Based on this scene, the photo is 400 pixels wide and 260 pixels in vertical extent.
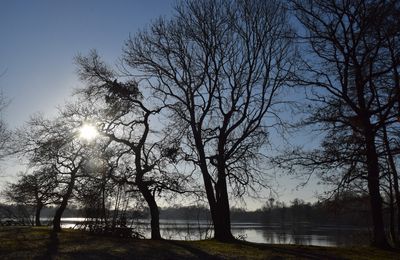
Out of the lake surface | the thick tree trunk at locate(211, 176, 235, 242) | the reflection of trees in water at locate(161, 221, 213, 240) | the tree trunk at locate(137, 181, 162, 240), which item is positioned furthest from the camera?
the lake surface

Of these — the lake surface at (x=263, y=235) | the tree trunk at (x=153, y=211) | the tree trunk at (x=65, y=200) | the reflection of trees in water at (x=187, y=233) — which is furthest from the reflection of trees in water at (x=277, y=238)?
the tree trunk at (x=65, y=200)

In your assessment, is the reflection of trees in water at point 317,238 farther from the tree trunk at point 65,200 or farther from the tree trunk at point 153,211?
the tree trunk at point 65,200

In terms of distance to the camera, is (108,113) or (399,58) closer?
(399,58)

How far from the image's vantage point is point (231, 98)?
21.0 metres

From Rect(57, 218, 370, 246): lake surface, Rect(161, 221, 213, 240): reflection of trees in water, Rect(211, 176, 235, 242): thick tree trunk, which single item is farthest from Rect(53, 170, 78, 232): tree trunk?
Rect(161, 221, 213, 240): reflection of trees in water

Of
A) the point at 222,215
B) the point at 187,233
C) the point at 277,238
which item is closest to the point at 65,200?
the point at 222,215

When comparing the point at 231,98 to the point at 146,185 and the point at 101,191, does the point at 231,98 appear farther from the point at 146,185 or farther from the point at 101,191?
the point at 101,191

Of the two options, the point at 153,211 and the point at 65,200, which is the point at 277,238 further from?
the point at 65,200

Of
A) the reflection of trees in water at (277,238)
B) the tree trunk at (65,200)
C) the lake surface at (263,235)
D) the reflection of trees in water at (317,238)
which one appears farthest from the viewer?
the reflection of trees in water at (277,238)

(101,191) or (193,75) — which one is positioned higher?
(193,75)

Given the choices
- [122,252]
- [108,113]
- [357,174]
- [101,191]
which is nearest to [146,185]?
[101,191]

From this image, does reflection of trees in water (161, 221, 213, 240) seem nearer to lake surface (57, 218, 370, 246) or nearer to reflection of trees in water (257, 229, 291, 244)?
lake surface (57, 218, 370, 246)

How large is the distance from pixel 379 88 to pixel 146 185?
1151 centimetres

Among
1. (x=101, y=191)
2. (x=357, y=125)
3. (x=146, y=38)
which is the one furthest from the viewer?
(x=146, y=38)
